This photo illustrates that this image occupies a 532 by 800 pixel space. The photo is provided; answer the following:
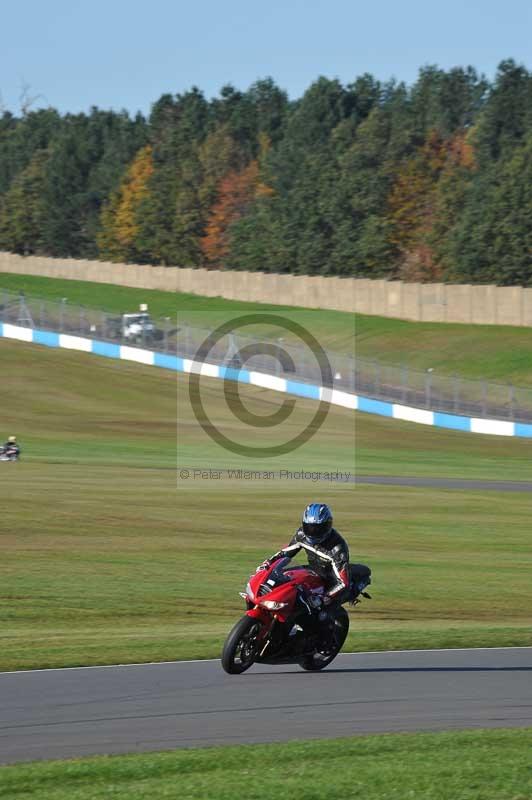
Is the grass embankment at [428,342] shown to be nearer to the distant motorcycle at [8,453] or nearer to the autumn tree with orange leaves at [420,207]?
the autumn tree with orange leaves at [420,207]

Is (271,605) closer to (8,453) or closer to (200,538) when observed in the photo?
(200,538)

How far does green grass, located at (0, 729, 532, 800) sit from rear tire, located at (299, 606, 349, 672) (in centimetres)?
295

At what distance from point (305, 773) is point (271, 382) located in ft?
158

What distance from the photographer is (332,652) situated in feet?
44.8

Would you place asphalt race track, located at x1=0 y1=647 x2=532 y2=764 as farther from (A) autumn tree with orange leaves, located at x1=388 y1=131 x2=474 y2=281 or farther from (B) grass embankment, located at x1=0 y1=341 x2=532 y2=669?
(A) autumn tree with orange leaves, located at x1=388 y1=131 x2=474 y2=281

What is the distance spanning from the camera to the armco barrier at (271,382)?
51438mm

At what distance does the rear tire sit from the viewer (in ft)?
44.5

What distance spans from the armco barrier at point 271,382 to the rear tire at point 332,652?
123 feet

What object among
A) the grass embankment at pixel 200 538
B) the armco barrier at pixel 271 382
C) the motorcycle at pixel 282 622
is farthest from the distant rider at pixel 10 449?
the motorcycle at pixel 282 622

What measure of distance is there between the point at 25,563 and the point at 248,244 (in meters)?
86.8

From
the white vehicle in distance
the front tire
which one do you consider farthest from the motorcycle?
the white vehicle in distance

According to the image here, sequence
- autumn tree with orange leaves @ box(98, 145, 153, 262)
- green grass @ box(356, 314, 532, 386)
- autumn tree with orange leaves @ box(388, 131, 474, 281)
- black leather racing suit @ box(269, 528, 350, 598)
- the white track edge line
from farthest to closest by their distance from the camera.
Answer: autumn tree with orange leaves @ box(98, 145, 153, 262) → autumn tree with orange leaves @ box(388, 131, 474, 281) → green grass @ box(356, 314, 532, 386) → the white track edge line → black leather racing suit @ box(269, 528, 350, 598)

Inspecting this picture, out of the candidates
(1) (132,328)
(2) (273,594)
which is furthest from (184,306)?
(2) (273,594)

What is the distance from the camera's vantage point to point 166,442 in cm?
4612
